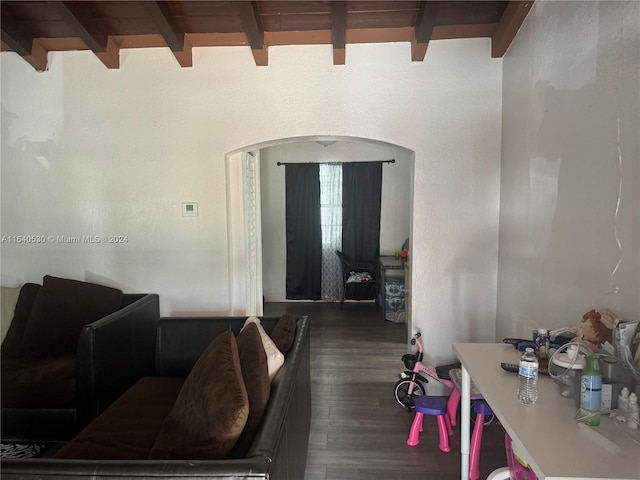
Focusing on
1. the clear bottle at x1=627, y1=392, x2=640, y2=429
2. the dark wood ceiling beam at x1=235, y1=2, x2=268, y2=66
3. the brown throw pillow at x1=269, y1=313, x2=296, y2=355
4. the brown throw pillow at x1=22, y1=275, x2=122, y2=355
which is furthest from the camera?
the brown throw pillow at x1=22, y1=275, x2=122, y2=355

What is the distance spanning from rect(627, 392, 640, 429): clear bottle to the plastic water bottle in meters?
0.26

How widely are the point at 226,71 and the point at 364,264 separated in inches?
135

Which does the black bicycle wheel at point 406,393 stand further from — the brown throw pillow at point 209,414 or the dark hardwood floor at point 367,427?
the brown throw pillow at point 209,414

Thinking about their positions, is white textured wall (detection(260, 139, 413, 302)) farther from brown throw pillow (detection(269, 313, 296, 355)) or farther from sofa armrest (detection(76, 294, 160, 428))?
brown throw pillow (detection(269, 313, 296, 355))

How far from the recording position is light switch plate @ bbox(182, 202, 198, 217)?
10.5 feet

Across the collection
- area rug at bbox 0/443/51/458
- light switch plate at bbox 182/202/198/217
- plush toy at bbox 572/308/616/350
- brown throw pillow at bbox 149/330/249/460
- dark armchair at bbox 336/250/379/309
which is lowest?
area rug at bbox 0/443/51/458

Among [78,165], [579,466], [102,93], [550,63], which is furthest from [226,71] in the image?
[579,466]

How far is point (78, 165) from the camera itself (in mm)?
3207

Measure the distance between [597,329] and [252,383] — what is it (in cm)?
137

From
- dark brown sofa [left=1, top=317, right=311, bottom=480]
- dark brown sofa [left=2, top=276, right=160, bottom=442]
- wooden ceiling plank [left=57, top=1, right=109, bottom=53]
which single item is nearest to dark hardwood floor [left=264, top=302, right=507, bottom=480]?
dark brown sofa [left=1, top=317, right=311, bottom=480]

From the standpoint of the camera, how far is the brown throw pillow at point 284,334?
204 centimetres

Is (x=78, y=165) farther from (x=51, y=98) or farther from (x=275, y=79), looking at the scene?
(x=275, y=79)

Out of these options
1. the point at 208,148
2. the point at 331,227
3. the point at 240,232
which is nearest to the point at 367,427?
the point at 240,232

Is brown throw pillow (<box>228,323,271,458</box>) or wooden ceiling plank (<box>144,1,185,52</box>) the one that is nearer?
brown throw pillow (<box>228,323,271,458</box>)
